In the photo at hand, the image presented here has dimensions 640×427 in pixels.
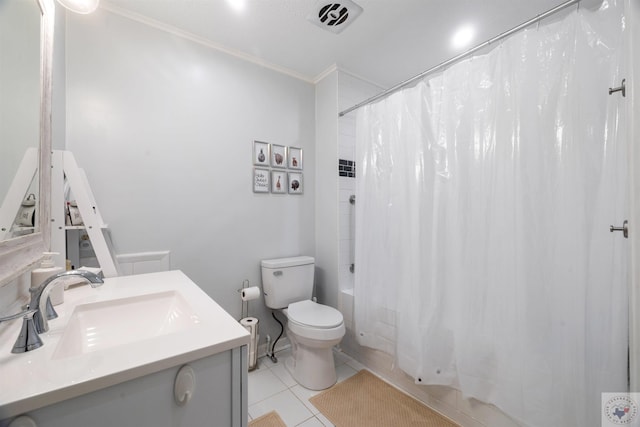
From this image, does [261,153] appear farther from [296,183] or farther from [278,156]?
[296,183]

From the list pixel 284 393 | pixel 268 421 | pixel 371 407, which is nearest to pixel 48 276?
pixel 268 421

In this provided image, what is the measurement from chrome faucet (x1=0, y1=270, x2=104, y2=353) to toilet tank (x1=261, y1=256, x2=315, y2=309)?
1.23m

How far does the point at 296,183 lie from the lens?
2.18m

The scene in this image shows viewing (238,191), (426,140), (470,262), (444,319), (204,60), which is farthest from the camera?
(238,191)

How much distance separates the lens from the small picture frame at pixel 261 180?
6.45 ft

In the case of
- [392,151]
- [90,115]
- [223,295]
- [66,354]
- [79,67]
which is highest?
[79,67]

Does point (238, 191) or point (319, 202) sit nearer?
point (238, 191)

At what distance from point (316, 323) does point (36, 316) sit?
49.5 inches

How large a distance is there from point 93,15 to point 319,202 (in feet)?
5.98

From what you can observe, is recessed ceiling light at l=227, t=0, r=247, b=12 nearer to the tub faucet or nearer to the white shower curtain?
the white shower curtain

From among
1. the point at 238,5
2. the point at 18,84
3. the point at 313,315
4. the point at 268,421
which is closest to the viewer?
the point at 18,84

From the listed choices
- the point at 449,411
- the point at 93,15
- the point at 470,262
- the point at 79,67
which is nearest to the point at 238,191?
the point at 79,67

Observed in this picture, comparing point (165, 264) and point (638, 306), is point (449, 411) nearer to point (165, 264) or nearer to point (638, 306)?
point (638, 306)

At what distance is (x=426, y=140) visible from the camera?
4.79 feet
